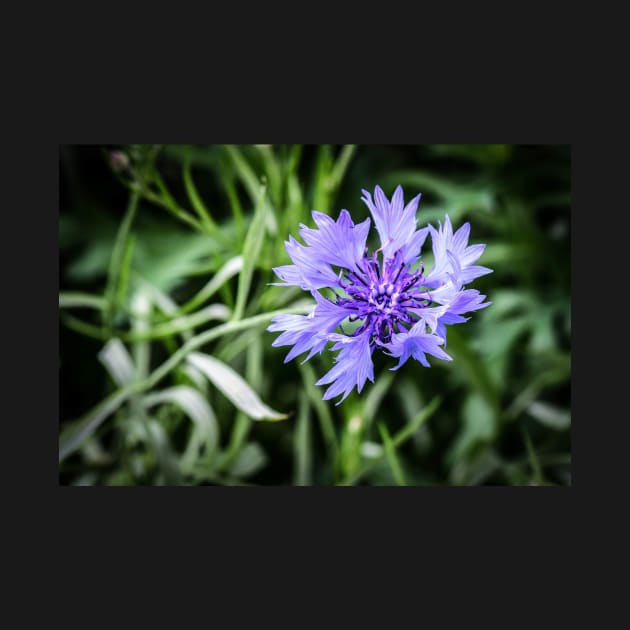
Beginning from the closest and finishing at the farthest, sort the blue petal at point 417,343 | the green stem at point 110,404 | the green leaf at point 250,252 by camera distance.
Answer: the blue petal at point 417,343
the green leaf at point 250,252
the green stem at point 110,404

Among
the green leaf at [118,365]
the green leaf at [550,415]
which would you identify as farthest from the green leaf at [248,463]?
the green leaf at [550,415]

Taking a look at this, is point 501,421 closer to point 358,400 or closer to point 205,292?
point 358,400

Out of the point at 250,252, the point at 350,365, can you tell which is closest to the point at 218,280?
the point at 250,252

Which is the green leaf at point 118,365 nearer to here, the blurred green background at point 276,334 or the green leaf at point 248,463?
the blurred green background at point 276,334

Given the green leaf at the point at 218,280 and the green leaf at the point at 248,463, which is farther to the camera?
the green leaf at the point at 248,463

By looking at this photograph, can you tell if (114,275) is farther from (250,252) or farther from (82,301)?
(250,252)

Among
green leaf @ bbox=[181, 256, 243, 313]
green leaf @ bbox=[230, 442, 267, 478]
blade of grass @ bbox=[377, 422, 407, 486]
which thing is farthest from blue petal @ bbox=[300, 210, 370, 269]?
green leaf @ bbox=[230, 442, 267, 478]

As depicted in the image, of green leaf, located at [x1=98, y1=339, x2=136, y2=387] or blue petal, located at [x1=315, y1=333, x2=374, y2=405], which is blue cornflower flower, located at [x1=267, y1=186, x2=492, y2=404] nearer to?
blue petal, located at [x1=315, y1=333, x2=374, y2=405]
